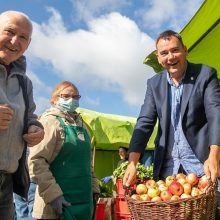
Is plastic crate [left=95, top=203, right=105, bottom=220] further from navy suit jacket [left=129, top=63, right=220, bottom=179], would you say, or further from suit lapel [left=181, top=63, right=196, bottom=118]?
suit lapel [left=181, top=63, right=196, bottom=118]

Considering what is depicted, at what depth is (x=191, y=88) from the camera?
2.65 meters

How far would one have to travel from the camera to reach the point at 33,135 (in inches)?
90.7

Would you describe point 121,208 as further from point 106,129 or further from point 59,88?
point 106,129

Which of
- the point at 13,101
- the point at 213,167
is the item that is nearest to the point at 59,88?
the point at 13,101

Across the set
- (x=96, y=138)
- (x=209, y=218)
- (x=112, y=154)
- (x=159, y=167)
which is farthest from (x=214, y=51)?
(x=112, y=154)

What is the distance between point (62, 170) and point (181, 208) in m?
1.48

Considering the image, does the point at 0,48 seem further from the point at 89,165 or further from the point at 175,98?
the point at 89,165

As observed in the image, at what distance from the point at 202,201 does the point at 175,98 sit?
86 centimetres

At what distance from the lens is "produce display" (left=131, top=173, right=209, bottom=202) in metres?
2.24

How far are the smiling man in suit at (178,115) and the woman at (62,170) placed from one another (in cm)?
72

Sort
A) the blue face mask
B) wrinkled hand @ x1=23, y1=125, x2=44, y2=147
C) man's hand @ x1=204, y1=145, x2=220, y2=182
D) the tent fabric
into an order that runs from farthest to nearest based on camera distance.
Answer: the tent fabric → the blue face mask → wrinkled hand @ x1=23, y1=125, x2=44, y2=147 → man's hand @ x1=204, y1=145, x2=220, y2=182

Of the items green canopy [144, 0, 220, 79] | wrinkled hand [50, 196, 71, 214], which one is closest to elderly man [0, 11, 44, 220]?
wrinkled hand [50, 196, 71, 214]

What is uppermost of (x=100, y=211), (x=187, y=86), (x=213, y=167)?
(x=187, y=86)

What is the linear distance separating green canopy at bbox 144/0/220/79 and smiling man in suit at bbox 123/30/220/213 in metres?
0.97
